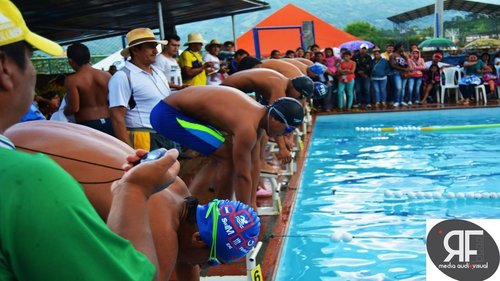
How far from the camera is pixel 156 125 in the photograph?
15.7ft

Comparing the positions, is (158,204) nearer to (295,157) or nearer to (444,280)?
(444,280)

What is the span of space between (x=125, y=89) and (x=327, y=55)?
10595 mm

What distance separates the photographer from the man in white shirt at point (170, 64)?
278 inches

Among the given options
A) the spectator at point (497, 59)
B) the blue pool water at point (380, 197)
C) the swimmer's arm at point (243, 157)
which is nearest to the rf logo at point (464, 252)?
the blue pool water at point (380, 197)

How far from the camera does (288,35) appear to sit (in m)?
23.1

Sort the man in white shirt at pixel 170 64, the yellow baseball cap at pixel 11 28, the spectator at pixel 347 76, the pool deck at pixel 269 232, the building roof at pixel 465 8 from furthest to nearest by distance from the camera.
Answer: the building roof at pixel 465 8
the spectator at pixel 347 76
the man in white shirt at pixel 170 64
the pool deck at pixel 269 232
the yellow baseball cap at pixel 11 28

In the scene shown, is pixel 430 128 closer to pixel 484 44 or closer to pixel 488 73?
pixel 488 73

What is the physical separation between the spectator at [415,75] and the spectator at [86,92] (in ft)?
36.2

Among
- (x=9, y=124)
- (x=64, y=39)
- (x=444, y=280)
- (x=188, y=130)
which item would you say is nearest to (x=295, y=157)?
(x=188, y=130)

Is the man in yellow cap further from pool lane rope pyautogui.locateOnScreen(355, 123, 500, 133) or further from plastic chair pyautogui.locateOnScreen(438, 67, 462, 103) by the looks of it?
plastic chair pyautogui.locateOnScreen(438, 67, 462, 103)

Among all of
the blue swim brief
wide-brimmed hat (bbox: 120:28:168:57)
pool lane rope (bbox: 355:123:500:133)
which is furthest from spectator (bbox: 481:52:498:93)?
wide-brimmed hat (bbox: 120:28:168:57)

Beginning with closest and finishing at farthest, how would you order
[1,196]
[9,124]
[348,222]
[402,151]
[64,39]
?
1. [1,196]
2. [9,124]
3. [348,222]
4. [402,151]
5. [64,39]

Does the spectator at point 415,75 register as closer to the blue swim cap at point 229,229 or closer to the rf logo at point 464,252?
the rf logo at point 464,252

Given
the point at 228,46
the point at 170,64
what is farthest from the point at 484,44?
the point at 170,64
